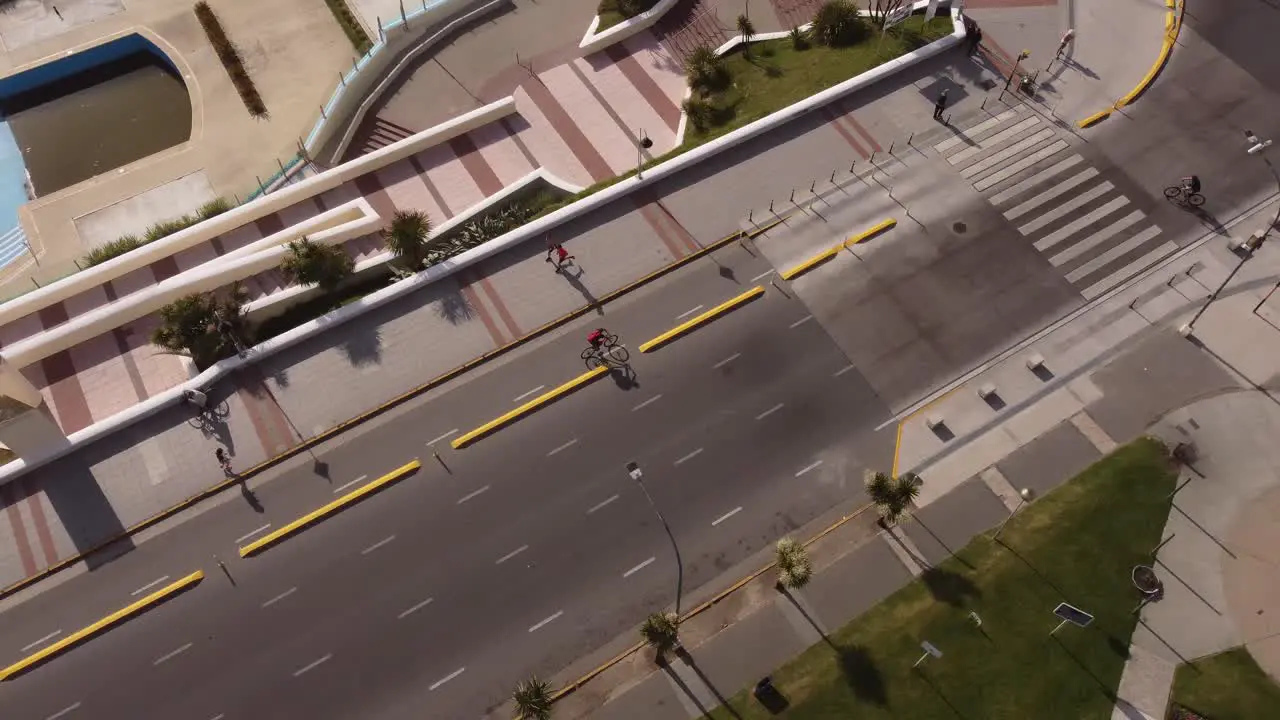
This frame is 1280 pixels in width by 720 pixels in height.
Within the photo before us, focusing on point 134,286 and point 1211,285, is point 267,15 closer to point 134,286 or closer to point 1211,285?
point 134,286

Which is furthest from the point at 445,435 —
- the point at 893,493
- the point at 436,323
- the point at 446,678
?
the point at 893,493

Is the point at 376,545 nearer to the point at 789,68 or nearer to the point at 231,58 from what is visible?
the point at 789,68

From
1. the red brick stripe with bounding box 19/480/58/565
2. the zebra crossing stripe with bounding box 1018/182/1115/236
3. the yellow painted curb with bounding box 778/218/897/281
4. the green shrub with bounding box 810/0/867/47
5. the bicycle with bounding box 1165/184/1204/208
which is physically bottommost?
the bicycle with bounding box 1165/184/1204/208

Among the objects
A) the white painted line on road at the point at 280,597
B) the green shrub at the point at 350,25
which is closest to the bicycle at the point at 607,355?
the white painted line on road at the point at 280,597

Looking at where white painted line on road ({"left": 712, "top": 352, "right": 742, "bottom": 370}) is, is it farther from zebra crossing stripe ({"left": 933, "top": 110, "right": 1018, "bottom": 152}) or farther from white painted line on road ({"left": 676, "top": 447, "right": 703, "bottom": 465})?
zebra crossing stripe ({"left": 933, "top": 110, "right": 1018, "bottom": 152})

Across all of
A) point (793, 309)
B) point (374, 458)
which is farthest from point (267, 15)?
point (793, 309)

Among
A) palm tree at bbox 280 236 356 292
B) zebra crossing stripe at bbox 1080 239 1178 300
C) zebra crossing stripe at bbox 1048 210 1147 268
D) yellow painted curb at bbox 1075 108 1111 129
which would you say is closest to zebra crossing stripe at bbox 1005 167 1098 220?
zebra crossing stripe at bbox 1048 210 1147 268

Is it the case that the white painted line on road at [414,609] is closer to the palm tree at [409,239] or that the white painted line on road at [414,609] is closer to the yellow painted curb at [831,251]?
the palm tree at [409,239]
